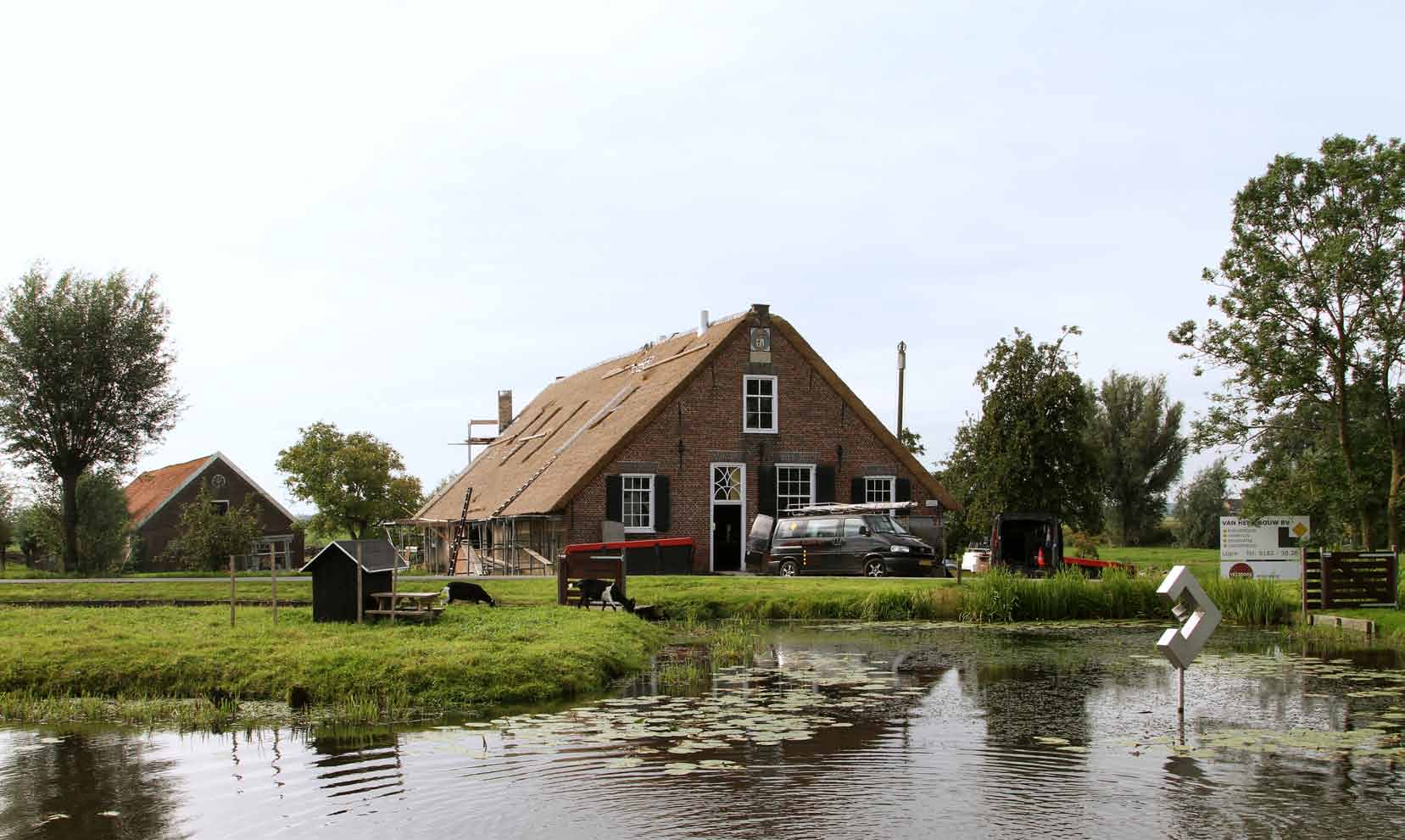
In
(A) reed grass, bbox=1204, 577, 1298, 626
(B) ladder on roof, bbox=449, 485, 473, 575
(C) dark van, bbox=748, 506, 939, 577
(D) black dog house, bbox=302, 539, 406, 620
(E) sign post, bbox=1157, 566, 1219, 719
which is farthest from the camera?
(B) ladder on roof, bbox=449, 485, 473, 575

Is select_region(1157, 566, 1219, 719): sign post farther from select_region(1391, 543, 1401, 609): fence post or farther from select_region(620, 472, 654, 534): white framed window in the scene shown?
select_region(620, 472, 654, 534): white framed window

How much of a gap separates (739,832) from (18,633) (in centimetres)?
1212

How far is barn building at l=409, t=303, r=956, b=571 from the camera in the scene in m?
31.9

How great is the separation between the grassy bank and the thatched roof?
51.8 ft

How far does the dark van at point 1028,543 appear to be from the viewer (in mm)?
27484

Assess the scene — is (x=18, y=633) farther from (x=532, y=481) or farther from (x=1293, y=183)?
(x=1293, y=183)

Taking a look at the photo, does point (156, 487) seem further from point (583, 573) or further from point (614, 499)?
point (583, 573)

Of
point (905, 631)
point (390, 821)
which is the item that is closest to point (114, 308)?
point (905, 631)

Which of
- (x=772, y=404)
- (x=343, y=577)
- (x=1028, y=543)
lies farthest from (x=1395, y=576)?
(x=772, y=404)

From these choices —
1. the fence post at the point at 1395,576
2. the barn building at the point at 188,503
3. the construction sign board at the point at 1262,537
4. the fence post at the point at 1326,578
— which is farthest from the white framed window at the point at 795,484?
the barn building at the point at 188,503

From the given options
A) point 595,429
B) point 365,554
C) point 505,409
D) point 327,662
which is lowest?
point 327,662

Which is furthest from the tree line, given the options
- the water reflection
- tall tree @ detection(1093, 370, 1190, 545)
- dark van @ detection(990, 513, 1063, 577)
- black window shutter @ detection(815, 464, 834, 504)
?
tall tree @ detection(1093, 370, 1190, 545)

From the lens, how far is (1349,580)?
19953 millimetres

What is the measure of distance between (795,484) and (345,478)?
28.7 meters
